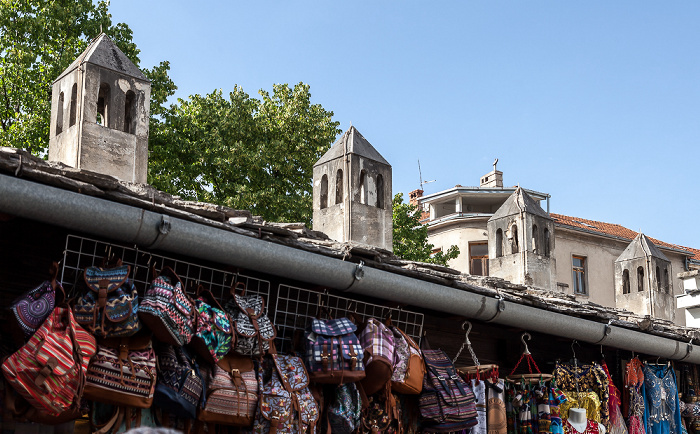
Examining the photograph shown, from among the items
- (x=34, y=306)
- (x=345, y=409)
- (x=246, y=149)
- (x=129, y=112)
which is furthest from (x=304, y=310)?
(x=246, y=149)

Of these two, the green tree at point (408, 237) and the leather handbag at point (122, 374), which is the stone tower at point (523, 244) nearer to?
the leather handbag at point (122, 374)

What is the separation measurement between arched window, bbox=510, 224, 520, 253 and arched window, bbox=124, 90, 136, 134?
6748mm

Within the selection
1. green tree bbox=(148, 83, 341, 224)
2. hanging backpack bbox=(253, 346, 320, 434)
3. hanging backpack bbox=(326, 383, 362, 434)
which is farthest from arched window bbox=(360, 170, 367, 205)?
green tree bbox=(148, 83, 341, 224)

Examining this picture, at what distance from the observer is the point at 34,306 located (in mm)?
4801

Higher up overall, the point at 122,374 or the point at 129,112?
the point at 129,112

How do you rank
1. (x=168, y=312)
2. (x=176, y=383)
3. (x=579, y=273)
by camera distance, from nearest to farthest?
1. (x=168, y=312)
2. (x=176, y=383)
3. (x=579, y=273)

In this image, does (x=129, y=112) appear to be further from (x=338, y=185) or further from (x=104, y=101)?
(x=338, y=185)

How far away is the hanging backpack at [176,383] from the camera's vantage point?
5.18 m

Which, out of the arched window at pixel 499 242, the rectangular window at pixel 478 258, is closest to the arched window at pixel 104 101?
the arched window at pixel 499 242

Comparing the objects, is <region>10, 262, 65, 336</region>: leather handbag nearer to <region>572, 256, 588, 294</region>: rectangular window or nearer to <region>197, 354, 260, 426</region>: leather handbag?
<region>197, 354, 260, 426</region>: leather handbag

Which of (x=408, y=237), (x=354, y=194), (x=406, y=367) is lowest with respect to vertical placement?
(x=406, y=367)

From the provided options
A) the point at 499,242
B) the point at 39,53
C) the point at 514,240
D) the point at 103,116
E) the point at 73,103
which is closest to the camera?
the point at 73,103

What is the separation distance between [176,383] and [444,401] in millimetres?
2640

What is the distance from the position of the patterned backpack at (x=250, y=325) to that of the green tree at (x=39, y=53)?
50.7ft
